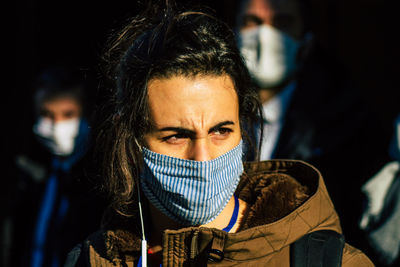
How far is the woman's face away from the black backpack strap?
488mm

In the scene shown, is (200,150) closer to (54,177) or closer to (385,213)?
(385,213)

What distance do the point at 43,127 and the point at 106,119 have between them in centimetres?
201

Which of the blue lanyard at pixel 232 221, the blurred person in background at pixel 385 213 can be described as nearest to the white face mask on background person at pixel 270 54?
the blurred person in background at pixel 385 213

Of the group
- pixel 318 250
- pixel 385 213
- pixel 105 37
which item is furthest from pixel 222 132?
pixel 105 37

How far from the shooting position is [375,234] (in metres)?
2.45

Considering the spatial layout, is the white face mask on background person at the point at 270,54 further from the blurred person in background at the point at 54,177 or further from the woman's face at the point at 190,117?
the woman's face at the point at 190,117

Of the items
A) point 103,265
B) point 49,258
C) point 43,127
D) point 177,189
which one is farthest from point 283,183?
point 43,127

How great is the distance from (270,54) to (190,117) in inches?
79.1

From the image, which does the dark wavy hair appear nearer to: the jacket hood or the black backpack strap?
the jacket hood

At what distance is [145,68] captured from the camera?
1.81 m

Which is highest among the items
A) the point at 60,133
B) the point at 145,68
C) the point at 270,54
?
the point at 270,54

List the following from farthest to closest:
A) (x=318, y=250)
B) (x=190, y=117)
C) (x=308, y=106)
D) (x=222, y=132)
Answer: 1. (x=308, y=106)
2. (x=222, y=132)
3. (x=190, y=117)
4. (x=318, y=250)

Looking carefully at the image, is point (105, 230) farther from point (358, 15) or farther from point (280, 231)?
point (358, 15)

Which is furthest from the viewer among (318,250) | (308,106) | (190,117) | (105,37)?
(105,37)
